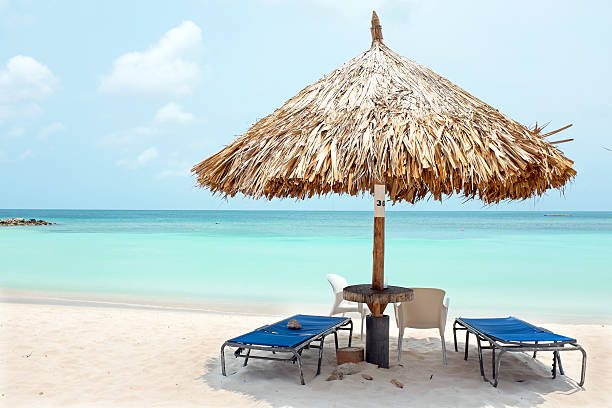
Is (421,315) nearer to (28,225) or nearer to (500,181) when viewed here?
(500,181)

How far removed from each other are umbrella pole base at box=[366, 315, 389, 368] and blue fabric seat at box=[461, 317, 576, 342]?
27.8 inches

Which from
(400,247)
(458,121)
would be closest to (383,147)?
(458,121)

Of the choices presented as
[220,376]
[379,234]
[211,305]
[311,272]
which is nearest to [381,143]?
[379,234]

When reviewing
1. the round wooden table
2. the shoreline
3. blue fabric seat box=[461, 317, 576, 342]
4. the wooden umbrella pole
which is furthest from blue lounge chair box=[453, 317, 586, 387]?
the shoreline

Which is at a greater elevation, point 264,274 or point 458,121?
point 458,121

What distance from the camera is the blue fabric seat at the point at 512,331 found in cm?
332

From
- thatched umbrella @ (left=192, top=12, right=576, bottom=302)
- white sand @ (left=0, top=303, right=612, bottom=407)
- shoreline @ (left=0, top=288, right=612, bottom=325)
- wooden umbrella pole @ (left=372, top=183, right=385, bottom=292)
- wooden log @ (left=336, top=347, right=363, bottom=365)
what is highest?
thatched umbrella @ (left=192, top=12, right=576, bottom=302)

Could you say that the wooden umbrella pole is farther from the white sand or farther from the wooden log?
the white sand

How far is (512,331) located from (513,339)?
0.41 metres

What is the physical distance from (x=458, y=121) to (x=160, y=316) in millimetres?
4357

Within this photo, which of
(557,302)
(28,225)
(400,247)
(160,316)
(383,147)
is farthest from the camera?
(28,225)

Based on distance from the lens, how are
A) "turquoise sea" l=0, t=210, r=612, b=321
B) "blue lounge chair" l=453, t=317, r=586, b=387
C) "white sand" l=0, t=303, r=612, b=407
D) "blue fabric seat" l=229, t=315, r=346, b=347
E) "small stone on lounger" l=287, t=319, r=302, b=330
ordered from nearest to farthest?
"white sand" l=0, t=303, r=612, b=407
"blue lounge chair" l=453, t=317, r=586, b=387
"blue fabric seat" l=229, t=315, r=346, b=347
"small stone on lounger" l=287, t=319, r=302, b=330
"turquoise sea" l=0, t=210, r=612, b=321

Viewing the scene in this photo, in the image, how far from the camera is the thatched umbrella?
3.02 meters

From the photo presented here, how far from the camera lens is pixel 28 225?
33.3 m
